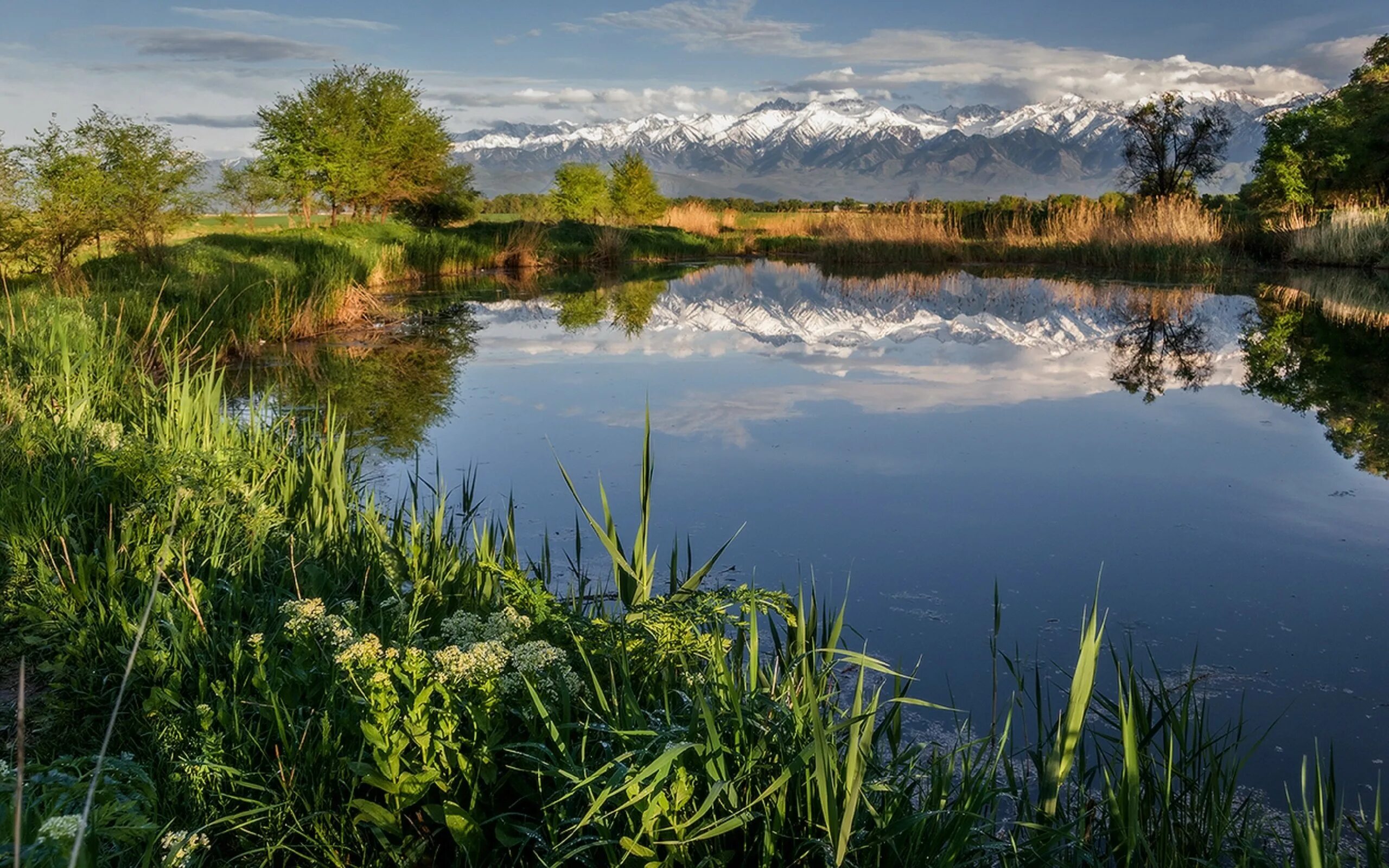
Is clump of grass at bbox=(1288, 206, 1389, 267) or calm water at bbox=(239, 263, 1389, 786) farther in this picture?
clump of grass at bbox=(1288, 206, 1389, 267)

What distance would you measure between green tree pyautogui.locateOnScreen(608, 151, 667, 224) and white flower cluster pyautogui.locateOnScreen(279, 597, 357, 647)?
2964 centimetres

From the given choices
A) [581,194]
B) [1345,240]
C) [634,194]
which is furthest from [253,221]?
[1345,240]

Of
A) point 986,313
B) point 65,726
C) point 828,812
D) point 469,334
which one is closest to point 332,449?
point 65,726

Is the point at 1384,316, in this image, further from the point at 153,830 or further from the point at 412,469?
the point at 153,830

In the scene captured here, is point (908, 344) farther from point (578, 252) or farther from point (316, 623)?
point (578, 252)

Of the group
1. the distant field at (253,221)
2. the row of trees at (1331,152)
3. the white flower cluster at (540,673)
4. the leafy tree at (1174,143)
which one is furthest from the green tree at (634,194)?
the white flower cluster at (540,673)

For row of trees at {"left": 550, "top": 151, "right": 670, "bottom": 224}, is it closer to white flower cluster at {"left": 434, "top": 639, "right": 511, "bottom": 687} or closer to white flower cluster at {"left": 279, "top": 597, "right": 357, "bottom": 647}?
white flower cluster at {"left": 279, "top": 597, "right": 357, "bottom": 647}

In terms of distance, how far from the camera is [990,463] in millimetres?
6195

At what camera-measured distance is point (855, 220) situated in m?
26.0

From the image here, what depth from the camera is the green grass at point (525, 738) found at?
1936 millimetres

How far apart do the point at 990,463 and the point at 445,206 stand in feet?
89.0

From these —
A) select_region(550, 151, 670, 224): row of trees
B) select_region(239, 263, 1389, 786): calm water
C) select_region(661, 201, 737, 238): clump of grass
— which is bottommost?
select_region(239, 263, 1389, 786): calm water

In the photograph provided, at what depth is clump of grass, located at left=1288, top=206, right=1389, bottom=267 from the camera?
1825 centimetres

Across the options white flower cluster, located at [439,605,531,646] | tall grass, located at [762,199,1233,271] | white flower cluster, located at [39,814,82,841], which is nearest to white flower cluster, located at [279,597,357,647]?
white flower cluster, located at [439,605,531,646]
